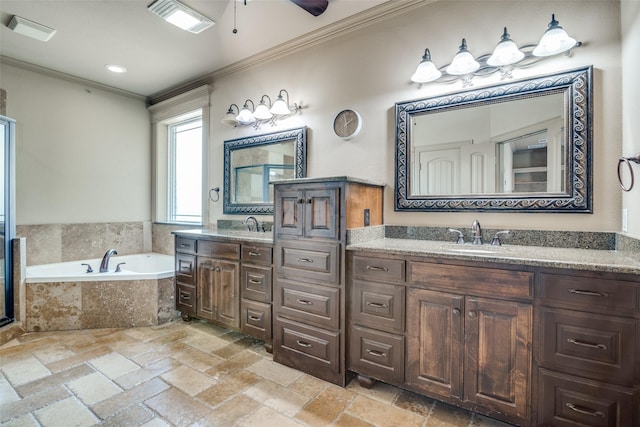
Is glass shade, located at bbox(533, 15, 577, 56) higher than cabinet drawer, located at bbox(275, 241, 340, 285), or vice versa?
glass shade, located at bbox(533, 15, 577, 56)

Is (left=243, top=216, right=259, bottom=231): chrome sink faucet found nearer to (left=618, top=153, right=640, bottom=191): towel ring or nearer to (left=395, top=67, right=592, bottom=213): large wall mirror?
(left=395, top=67, right=592, bottom=213): large wall mirror

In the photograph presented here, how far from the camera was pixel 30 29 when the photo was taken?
276 cm

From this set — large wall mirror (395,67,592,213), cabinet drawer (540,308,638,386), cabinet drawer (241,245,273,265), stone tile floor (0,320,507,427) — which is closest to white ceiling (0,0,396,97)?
large wall mirror (395,67,592,213)

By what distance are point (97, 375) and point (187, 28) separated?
9.36 feet

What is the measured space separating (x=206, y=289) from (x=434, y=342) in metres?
2.06

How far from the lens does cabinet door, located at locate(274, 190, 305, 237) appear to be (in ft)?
7.24

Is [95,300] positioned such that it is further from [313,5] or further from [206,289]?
[313,5]

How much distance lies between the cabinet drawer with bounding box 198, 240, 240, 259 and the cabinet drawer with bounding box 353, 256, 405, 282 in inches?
45.4

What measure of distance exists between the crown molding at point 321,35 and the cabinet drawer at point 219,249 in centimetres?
196

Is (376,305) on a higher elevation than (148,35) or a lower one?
lower

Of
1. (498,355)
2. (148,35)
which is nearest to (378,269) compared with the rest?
(498,355)

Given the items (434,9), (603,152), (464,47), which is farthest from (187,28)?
(603,152)

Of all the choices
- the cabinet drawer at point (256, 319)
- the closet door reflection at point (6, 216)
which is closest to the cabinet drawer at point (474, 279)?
the cabinet drawer at point (256, 319)

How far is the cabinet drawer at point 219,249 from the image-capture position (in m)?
2.67
